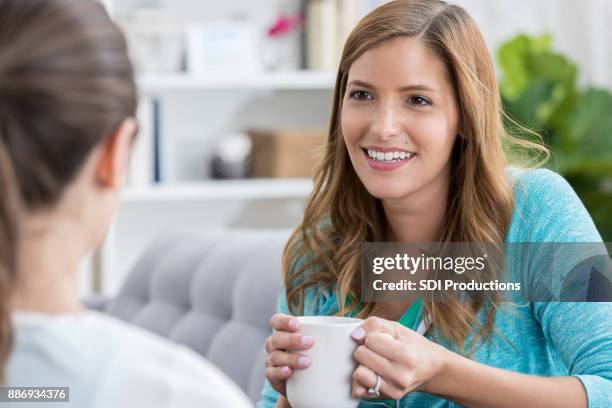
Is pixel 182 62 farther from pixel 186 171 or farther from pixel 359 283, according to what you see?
pixel 359 283

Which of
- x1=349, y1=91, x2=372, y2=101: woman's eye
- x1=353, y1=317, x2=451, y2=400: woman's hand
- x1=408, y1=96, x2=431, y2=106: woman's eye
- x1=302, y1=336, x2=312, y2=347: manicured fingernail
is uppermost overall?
x1=349, y1=91, x2=372, y2=101: woman's eye

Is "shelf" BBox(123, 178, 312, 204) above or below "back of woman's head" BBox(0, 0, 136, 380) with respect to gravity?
below

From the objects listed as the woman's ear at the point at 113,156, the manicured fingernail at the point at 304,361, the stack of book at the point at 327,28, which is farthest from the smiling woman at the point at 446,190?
the stack of book at the point at 327,28

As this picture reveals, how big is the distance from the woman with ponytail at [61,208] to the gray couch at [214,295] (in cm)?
120

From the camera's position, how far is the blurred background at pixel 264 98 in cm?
377

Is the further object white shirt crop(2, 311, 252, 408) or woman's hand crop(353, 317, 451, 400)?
woman's hand crop(353, 317, 451, 400)

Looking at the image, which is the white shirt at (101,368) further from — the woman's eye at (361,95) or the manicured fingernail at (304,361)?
the woman's eye at (361,95)

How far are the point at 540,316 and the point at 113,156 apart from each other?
0.81 m

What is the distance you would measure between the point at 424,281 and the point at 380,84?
297 mm

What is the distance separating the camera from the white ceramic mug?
108 centimetres

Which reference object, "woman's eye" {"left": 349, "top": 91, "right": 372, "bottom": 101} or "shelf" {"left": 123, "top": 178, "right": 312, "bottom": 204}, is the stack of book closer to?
"shelf" {"left": 123, "top": 178, "right": 312, "bottom": 204}

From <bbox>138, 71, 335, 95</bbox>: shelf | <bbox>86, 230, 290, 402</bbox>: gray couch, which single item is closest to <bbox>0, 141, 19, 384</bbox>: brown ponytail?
<bbox>86, 230, 290, 402</bbox>: gray couch

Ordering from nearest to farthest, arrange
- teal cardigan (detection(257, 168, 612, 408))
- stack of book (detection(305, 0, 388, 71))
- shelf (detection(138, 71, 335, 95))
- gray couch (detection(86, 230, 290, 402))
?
teal cardigan (detection(257, 168, 612, 408)), gray couch (detection(86, 230, 290, 402)), shelf (detection(138, 71, 335, 95)), stack of book (detection(305, 0, 388, 71))

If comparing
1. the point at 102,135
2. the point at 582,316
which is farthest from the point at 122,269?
the point at 102,135
